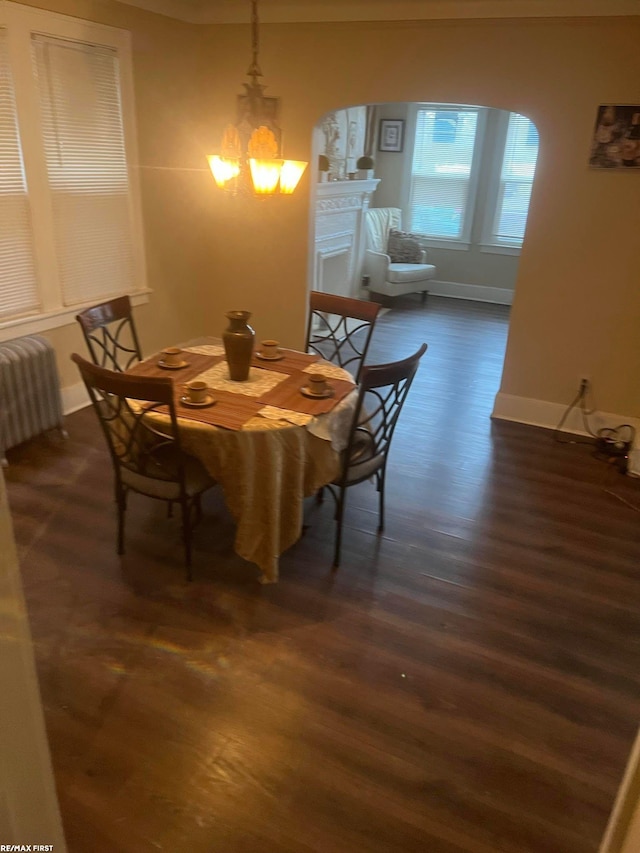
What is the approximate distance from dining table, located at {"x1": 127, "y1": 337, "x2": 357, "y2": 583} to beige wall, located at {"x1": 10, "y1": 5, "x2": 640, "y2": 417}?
6.74 ft

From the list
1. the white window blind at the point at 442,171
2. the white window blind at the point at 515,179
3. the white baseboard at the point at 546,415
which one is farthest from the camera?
the white window blind at the point at 442,171

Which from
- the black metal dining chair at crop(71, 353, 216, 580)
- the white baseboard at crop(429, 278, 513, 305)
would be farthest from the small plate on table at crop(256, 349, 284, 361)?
the white baseboard at crop(429, 278, 513, 305)

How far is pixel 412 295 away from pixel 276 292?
3614mm

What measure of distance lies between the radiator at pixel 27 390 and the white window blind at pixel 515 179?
577 centimetres

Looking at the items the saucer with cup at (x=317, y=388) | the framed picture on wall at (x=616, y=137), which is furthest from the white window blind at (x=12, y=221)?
the framed picture on wall at (x=616, y=137)

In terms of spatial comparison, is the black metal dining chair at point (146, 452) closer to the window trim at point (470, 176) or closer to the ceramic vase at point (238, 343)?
the ceramic vase at point (238, 343)

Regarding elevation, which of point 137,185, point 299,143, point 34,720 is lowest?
point 34,720

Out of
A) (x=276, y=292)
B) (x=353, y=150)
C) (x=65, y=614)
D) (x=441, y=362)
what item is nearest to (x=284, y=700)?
(x=65, y=614)

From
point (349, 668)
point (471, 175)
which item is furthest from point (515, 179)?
point (349, 668)

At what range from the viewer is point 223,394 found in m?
2.88

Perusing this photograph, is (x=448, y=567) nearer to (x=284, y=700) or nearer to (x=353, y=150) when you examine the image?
(x=284, y=700)

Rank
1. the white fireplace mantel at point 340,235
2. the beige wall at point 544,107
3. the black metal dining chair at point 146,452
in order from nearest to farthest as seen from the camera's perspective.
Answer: the black metal dining chair at point 146,452, the beige wall at point 544,107, the white fireplace mantel at point 340,235

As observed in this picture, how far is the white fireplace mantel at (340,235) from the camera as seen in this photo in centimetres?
643

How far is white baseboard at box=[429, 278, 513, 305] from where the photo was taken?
323 inches
